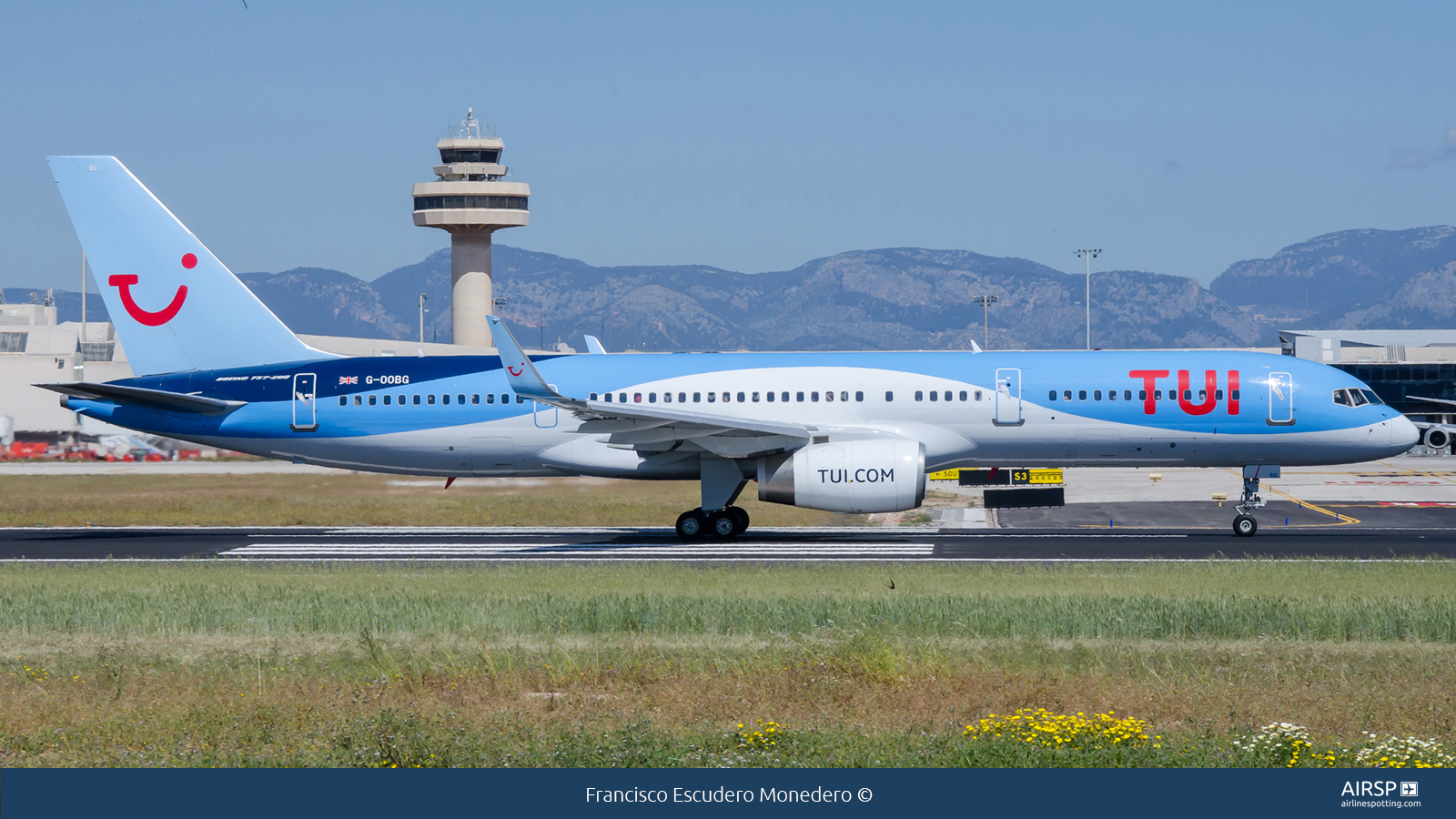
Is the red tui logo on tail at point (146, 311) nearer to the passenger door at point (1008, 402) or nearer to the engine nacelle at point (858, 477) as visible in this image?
the engine nacelle at point (858, 477)

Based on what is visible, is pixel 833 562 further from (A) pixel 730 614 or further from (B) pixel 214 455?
(B) pixel 214 455

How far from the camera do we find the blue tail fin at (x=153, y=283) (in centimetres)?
3328

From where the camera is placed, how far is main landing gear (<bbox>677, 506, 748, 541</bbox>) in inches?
1249

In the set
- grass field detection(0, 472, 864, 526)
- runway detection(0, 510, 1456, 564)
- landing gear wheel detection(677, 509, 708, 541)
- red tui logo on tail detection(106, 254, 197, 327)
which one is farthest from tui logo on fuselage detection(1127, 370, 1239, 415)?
red tui logo on tail detection(106, 254, 197, 327)

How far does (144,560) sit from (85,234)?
10.2 m

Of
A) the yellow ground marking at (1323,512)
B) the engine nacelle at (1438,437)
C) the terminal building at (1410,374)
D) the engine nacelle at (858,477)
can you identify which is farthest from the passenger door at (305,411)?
the terminal building at (1410,374)

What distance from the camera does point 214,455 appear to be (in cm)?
6044

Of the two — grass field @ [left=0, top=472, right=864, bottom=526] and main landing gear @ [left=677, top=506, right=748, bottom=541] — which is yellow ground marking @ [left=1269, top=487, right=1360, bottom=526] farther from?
main landing gear @ [left=677, top=506, right=748, bottom=541]

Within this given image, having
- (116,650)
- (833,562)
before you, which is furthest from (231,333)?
(116,650)

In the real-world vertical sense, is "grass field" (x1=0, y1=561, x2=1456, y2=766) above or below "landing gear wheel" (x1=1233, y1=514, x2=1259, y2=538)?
below

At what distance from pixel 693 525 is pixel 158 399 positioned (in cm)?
1328

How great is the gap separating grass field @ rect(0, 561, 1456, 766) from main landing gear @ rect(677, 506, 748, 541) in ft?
31.1

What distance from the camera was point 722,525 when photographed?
104 feet

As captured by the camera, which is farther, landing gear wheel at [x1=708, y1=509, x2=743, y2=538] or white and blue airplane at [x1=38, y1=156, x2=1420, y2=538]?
landing gear wheel at [x1=708, y1=509, x2=743, y2=538]
